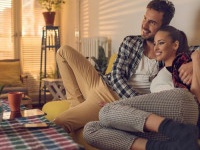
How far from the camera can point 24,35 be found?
200 inches

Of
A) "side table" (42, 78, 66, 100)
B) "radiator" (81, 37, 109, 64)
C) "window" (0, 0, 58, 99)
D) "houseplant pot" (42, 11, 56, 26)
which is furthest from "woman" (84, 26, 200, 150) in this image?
"window" (0, 0, 58, 99)

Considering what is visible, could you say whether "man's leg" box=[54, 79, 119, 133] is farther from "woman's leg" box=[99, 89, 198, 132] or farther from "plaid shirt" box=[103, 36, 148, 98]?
"woman's leg" box=[99, 89, 198, 132]

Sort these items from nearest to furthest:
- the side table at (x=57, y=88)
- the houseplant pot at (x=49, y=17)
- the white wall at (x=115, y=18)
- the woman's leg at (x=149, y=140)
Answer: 1. the woman's leg at (x=149, y=140)
2. the white wall at (x=115, y=18)
3. the side table at (x=57, y=88)
4. the houseplant pot at (x=49, y=17)

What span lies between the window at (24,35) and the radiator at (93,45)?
1061 millimetres

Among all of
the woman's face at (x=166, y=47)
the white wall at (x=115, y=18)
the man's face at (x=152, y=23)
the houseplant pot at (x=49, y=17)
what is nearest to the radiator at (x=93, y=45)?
the white wall at (x=115, y=18)

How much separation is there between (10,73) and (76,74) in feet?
7.29

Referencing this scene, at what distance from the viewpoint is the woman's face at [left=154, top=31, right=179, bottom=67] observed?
6.39 feet

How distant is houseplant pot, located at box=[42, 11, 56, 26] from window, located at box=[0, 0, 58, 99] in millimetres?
259

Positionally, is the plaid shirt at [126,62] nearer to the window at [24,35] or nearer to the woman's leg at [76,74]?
the woman's leg at [76,74]

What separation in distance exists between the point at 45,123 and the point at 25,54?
3.64 m

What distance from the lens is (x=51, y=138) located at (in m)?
1.41

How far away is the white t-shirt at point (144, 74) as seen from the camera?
2314 millimetres

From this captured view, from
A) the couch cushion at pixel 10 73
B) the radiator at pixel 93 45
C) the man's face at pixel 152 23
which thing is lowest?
the couch cushion at pixel 10 73

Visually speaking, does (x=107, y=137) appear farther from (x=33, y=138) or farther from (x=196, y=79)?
(x=196, y=79)
